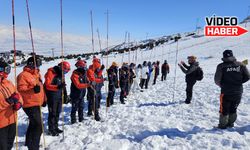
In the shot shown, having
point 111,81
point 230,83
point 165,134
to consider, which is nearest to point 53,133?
point 165,134

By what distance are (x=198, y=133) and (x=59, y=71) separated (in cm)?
389

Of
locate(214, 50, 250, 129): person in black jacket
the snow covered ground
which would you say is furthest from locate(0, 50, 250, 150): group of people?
the snow covered ground

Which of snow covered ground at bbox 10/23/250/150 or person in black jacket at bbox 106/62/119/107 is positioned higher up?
person in black jacket at bbox 106/62/119/107

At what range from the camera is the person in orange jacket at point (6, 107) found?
4121mm

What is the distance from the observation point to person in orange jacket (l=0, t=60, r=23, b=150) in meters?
4.12

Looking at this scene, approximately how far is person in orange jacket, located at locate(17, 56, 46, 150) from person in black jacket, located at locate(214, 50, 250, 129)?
4.27 meters

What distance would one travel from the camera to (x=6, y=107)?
13.7 feet

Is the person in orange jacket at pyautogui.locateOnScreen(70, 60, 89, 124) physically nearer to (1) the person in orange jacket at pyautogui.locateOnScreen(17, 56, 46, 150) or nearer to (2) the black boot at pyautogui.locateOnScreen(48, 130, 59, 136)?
(2) the black boot at pyautogui.locateOnScreen(48, 130, 59, 136)

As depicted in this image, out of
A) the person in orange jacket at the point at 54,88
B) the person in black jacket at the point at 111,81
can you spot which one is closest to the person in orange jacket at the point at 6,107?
the person in orange jacket at the point at 54,88

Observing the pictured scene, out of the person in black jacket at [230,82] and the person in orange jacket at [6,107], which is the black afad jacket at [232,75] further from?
the person in orange jacket at [6,107]

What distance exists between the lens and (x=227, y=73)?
19.8 feet

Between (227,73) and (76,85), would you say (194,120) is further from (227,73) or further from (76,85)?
(76,85)

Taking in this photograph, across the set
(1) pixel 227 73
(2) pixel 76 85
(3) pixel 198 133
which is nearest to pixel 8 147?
(2) pixel 76 85

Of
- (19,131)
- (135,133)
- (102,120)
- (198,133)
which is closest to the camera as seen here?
(198,133)
